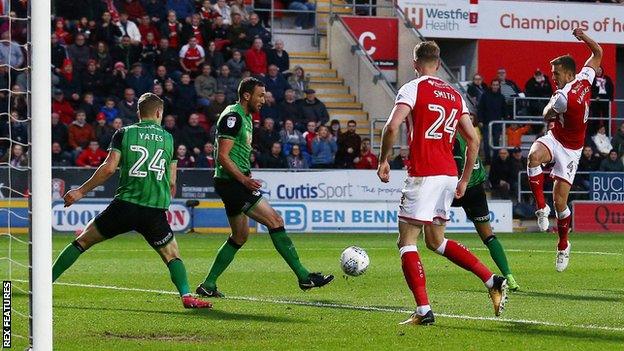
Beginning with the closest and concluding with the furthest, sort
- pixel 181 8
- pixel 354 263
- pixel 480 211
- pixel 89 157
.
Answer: pixel 354 263 → pixel 480 211 → pixel 89 157 → pixel 181 8

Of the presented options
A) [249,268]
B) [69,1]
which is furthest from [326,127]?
[249,268]

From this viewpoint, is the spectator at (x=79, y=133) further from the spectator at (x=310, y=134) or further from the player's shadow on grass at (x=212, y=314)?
the player's shadow on grass at (x=212, y=314)

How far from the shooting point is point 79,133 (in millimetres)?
28438

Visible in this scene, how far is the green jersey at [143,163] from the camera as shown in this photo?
12.1 metres

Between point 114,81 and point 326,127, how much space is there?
502cm

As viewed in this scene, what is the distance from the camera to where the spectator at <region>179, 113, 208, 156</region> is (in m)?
29.5

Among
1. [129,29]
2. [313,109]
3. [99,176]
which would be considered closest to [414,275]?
[99,176]

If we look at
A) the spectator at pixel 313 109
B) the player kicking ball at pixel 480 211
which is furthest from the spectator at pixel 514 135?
the player kicking ball at pixel 480 211

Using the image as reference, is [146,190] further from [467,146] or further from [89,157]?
[89,157]

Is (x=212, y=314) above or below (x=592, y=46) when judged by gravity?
below

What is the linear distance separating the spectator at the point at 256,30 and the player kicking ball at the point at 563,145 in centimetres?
1677

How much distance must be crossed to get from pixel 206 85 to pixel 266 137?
2.00 metres

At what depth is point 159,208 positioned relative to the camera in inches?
481

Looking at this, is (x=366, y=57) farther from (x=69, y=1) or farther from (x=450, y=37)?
(x=69, y=1)
